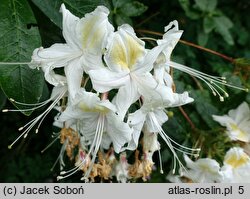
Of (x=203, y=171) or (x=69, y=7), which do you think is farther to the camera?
(x=203, y=171)

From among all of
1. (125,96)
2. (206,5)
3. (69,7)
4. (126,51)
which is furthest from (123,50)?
(206,5)

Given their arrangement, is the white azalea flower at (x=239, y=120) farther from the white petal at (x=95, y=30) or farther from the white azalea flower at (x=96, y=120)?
the white petal at (x=95, y=30)

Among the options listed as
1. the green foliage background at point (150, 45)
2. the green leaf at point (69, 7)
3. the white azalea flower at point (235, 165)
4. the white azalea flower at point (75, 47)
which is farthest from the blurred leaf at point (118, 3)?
the white azalea flower at point (235, 165)

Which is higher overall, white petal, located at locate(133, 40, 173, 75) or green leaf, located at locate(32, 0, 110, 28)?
green leaf, located at locate(32, 0, 110, 28)

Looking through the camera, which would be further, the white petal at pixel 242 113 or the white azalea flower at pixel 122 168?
the white petal at pixel 242 113

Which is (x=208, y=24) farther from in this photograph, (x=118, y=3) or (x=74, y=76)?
(x=74, y=76)

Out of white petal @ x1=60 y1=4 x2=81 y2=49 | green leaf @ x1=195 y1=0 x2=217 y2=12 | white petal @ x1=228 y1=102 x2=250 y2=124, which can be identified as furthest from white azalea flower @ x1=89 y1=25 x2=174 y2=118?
green leaf @ x1=195 y1=0 x2=217 y2=12

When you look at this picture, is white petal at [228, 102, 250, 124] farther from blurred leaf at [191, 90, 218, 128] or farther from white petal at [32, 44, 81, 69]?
white petal at [32, 44, 81, 69]
